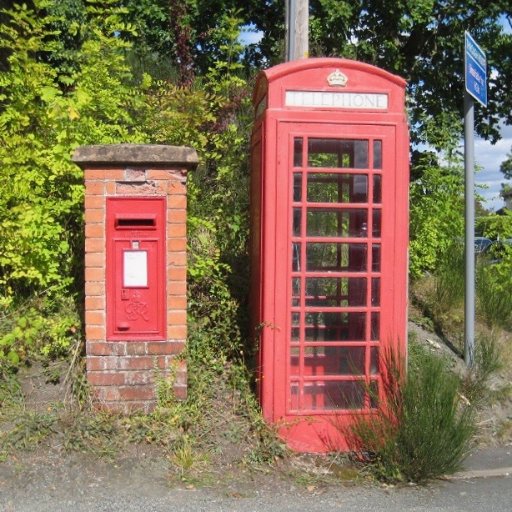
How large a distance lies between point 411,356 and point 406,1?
734 cm

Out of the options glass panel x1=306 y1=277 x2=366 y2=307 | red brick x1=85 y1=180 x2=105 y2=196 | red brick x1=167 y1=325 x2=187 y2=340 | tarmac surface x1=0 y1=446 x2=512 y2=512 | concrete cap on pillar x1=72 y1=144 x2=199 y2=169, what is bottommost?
tarmac surface x1=0 y1=446 x2=512 y2=512

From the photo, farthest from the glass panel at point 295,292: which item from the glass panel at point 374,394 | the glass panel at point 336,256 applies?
the glass panel at point 374,394

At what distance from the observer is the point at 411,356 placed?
5633 mm

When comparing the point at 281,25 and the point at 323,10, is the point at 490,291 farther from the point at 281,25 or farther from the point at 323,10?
the point at 281,25

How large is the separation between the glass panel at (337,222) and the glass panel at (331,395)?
1.06m

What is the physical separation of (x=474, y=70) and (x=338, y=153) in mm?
2154

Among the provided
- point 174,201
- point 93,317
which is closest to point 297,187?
point 174,201

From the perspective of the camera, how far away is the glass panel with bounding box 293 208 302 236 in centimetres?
455

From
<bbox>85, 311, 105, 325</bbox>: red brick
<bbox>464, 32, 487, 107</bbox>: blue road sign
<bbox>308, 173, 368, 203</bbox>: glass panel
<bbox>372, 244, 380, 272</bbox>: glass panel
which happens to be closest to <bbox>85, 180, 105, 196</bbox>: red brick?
<bbox>85, 311, 105, 325</bbox>: red brick

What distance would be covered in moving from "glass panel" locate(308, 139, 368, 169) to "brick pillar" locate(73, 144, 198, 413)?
843mm

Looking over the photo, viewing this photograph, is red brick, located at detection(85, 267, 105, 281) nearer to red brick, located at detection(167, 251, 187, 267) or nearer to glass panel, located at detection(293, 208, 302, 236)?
red brick, located at detection(167, 251, 187, 267)

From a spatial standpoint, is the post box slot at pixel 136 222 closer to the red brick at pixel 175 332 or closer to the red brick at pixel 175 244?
the red brick at pixel 175 244

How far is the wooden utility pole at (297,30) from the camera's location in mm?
5930

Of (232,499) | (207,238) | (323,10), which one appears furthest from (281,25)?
(232,499)
